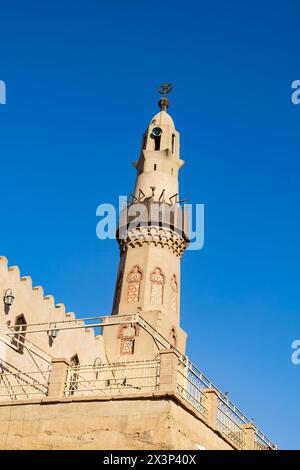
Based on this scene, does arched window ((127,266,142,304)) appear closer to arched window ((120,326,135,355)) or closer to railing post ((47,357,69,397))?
arched window ((120,326,135,355))

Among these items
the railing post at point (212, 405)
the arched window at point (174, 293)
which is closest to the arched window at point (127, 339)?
the arched window at point (174, 293)

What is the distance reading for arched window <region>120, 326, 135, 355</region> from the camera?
27797 millimetres

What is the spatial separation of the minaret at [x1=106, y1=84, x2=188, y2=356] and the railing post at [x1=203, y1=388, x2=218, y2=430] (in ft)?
31.4

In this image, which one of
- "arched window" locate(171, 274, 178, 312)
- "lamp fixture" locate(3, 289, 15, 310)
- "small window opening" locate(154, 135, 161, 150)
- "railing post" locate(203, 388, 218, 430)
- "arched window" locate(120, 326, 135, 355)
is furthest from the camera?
"small window opening" locate(154, 135, 161, 150)

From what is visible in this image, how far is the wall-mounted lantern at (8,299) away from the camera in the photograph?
2189cm

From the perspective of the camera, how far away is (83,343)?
2672 centimetres

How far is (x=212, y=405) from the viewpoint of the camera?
17.8 metres

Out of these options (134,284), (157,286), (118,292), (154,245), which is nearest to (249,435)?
(157,286)

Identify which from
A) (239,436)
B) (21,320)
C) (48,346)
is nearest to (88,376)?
(48,346)

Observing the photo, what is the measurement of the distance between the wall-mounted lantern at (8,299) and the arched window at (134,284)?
8159 millimetres

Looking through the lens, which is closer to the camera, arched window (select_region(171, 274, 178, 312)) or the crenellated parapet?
the crenellated parapet

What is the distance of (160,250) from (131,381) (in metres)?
10.6

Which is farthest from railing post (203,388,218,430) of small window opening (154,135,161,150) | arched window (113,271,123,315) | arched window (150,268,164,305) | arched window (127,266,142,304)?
small window opening (154,135,161,150)

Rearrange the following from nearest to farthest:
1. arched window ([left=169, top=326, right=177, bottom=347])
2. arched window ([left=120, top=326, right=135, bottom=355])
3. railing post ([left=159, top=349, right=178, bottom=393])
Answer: railing post ([left=159, top=349, right=178, bottom=393]) → arched window ([left=120, top=326, right=135, bottom=355]) → arched window ([left=169, top=326, right=177, bottom=347])
